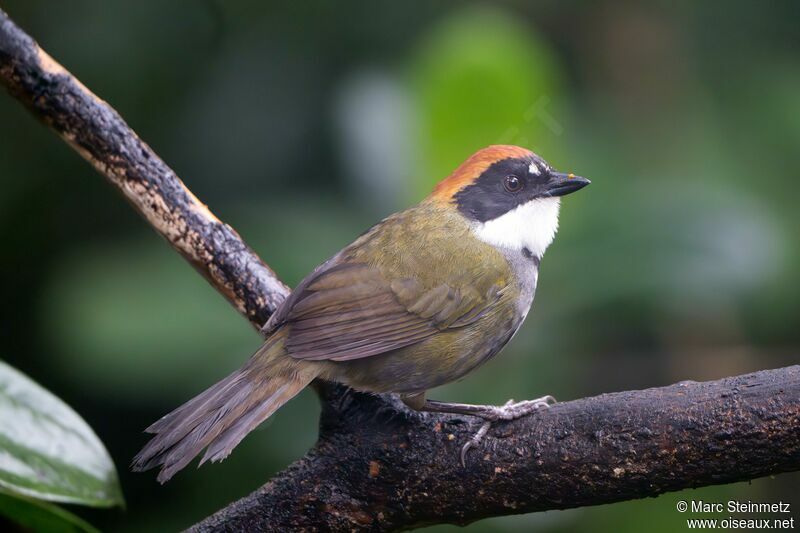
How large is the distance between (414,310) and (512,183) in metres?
0.74

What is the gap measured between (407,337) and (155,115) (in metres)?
2.63

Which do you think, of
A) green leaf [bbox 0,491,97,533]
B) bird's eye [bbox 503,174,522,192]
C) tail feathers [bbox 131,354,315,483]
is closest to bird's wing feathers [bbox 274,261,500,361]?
tail feathers [bbox 131,354,315,483]

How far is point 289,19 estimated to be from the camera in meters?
5.52

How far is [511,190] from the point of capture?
3.61 metres

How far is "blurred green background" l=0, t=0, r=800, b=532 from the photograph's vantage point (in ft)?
13.0

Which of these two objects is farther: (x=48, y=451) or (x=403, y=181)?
(x=403, y=181)

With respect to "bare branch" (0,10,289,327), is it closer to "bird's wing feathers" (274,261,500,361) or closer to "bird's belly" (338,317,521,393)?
"bird's wing feathers" (274,261,500,361)

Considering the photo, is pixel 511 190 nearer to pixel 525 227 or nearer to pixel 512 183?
pixel 512 183

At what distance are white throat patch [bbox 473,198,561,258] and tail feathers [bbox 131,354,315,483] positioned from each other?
92cm

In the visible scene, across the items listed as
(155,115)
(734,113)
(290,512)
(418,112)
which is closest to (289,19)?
(155,115)

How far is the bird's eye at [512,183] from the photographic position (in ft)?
11.8

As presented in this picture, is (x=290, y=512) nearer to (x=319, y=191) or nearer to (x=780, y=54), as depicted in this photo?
(x=319, y=191)

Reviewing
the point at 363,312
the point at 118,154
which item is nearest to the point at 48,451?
the point at 118,154

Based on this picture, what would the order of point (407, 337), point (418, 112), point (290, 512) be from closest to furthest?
point (290, 512) → point (407, 337) → point (418, 112)
